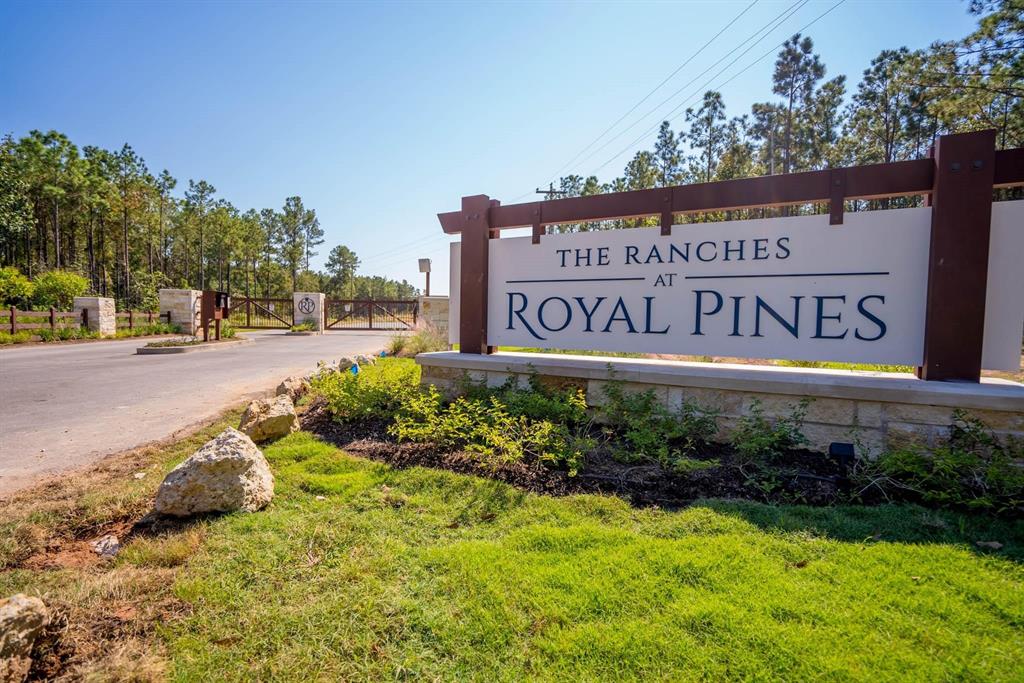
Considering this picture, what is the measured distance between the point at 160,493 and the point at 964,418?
5228 mm

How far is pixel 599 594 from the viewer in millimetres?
2037

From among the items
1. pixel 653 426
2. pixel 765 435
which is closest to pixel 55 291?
pixel 653 426

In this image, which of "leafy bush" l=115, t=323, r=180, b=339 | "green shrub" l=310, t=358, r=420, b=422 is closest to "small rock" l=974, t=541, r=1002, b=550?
"green shrub" l=310, t=358, r=420, b=422

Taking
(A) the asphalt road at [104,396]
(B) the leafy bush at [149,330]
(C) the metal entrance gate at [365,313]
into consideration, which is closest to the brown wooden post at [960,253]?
(A) the asphalt road at [104,396]

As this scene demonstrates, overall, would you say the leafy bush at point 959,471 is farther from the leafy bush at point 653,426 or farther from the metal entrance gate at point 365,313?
the metal entrance gate at point 365,313

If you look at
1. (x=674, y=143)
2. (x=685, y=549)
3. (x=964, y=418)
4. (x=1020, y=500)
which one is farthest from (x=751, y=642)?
(x=674, y=143)

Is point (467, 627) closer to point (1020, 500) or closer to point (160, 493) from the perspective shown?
point (160, 493)

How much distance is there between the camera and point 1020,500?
268 centimetres

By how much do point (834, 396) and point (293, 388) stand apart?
5.74m

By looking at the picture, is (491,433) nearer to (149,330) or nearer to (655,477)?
(655,477)

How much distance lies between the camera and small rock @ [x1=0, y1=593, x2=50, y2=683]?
1.58 metres

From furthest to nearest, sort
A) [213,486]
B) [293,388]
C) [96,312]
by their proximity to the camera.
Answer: [96,312] < [293,388] < [213,486]

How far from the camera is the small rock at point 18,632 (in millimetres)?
1582

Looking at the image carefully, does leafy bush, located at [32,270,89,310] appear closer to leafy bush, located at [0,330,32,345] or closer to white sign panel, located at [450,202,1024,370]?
leafy bush, located at [0,330,32,345]
